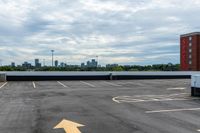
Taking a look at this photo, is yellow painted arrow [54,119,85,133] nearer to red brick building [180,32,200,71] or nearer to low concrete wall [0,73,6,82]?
low concrete wall [0,73,6,82]

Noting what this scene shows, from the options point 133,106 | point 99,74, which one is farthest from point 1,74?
point 133,106

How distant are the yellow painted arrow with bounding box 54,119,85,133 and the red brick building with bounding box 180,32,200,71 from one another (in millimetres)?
91928

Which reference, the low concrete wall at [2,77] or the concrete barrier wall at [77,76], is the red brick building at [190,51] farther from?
the low concrete wall at [2,77]

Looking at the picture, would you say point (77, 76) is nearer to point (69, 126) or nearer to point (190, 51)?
point (69, 126)

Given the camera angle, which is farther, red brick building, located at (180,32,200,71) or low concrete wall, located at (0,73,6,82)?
red brick building, located at (180,32,200,71)

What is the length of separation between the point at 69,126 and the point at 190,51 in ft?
318

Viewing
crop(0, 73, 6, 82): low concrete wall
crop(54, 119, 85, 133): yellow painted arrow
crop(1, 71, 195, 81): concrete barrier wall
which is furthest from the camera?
crop(1, 71, 195, 81): concrete barrier wall

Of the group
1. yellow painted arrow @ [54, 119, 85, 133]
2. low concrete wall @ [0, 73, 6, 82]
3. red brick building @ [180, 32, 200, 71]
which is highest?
red brick building @ [180, 32, 200, 71]

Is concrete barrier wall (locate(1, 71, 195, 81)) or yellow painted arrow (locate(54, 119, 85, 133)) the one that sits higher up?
concrete barrier wall (locate(1, 71, 195, 81))

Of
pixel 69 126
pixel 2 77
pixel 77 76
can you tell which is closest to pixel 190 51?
pixel 77 76

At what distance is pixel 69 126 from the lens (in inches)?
361

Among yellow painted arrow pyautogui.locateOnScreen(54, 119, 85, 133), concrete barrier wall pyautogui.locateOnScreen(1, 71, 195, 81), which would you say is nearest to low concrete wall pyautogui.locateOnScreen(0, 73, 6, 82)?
concrete barrier wall pyautogui.locateOnScreen(1, 71, 195, 81)

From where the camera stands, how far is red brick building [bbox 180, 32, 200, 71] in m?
97.5

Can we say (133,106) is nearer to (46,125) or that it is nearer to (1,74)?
(46,125)
